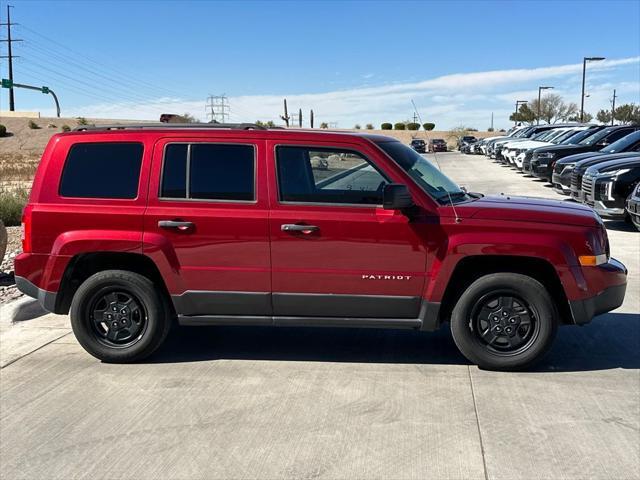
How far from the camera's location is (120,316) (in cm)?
539

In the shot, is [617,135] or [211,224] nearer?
[211,224]

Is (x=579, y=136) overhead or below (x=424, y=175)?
overhead

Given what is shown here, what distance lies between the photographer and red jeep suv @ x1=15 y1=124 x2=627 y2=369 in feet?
16.3

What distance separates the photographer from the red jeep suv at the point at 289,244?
4.97 metres

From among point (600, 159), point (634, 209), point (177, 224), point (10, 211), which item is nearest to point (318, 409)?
point (177, 224)

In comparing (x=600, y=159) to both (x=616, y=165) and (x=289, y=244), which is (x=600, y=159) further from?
(x=289, y=244)

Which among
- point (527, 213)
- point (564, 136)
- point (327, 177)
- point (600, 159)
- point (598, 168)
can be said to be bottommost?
point (527, 213)

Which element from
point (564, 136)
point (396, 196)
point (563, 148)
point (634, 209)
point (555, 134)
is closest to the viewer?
point (396, 196)

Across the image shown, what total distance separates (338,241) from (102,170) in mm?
2016

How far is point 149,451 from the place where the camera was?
391 centimetres

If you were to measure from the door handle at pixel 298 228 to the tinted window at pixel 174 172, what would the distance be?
0.87 metres

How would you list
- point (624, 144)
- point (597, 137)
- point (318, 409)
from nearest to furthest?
point (318, 409) < point (624, 144) < point (597, 137)

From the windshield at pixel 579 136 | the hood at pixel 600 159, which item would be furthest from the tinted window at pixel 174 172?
the windshield at pixel 579 136

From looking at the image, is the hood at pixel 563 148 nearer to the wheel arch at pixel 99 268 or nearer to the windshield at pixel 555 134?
the windshield at pixel 555 134
